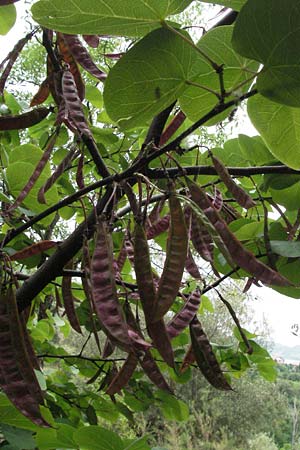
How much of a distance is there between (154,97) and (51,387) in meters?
0.88

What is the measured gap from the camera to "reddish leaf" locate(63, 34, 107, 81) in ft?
1.73

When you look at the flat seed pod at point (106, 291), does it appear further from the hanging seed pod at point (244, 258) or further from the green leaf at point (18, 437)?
the green leaf at point (18, 437)

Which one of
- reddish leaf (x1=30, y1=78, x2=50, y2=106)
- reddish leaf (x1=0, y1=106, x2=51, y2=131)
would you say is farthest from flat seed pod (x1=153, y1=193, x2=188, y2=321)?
reddish leaf (x1=30, y1=78, x2=50, y2=106)

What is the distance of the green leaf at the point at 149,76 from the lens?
0.30m

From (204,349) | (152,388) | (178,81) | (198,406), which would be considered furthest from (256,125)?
(198,406)

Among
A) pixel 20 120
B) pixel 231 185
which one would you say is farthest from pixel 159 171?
pixel 20 120

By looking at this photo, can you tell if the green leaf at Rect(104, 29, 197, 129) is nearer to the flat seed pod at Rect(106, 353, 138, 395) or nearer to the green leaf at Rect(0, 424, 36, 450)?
the flat seed pod at Rect(106, 353, 138, 395)

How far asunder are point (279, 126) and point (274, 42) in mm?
119

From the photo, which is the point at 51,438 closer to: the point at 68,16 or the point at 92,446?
the point at 92,446

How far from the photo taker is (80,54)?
538 millimetres

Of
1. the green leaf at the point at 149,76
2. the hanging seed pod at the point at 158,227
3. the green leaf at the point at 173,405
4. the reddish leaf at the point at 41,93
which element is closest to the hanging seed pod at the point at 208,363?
the hanging seed pod at the point at 158,227

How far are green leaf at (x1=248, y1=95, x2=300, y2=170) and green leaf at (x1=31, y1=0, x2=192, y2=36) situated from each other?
0.34 feet

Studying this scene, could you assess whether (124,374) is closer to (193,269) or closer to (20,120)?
(193,269)

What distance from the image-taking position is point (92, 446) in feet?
2.02
